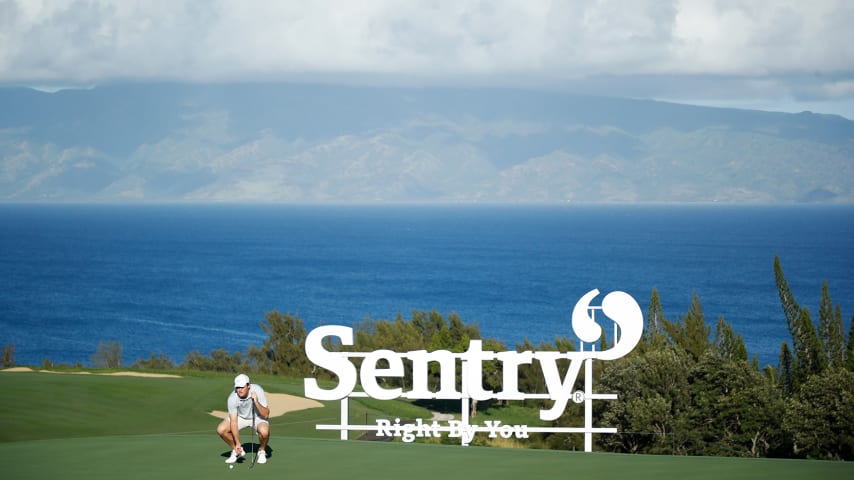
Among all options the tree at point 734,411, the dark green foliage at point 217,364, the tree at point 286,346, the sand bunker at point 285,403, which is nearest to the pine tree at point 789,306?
the tree at point 286,346

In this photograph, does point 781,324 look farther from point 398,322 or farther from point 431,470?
point 431,470

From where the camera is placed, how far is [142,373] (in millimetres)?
43750

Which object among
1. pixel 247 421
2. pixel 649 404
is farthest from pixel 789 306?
pixel 247 421

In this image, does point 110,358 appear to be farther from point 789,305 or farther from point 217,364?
point 789,305

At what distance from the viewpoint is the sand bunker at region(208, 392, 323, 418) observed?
1444 inches

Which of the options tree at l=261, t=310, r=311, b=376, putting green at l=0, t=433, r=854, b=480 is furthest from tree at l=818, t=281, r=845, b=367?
putting green at l=0, t=433, r=854, b=480

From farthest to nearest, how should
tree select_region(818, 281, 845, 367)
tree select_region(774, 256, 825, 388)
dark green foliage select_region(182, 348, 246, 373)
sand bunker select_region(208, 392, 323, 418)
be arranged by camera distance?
tree select_region(818, 281, 845, 367), dark green foliage select_region(182, 348, 246, 373), tree select_region(774, 256, 825, 388), sand bunker select_region(208, 392, 323, 418)

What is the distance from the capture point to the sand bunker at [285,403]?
3668cm

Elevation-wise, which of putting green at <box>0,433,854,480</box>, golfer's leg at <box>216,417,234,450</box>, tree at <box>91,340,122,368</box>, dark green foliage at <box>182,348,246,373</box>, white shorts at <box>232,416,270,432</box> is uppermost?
tree at <box>91,340,122,368</box>

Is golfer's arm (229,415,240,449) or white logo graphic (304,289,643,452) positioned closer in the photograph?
golfer's arm (229,415,240,449)

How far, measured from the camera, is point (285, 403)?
37938 mm

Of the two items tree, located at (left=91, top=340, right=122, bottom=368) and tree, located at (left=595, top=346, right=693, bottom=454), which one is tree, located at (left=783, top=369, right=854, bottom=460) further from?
tree, located at (left=91, top=340, right=122, bottom=368)

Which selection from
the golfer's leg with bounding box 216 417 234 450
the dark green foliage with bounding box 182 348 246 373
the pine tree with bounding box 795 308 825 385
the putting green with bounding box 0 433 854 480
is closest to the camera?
the putting green with bounding box 0 433 854 480

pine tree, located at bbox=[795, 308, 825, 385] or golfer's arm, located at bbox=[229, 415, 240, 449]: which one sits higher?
pine tree, located at bbox=[795, 308, 825, 385]
